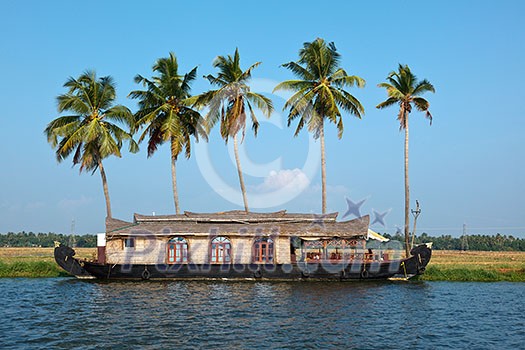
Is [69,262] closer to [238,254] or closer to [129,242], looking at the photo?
[129,242]

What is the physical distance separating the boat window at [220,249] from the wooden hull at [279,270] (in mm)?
885

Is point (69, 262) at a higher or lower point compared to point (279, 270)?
higher

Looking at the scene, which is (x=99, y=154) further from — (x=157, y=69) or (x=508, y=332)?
(x=508, y=332)

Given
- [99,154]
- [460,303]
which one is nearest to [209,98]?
[99,154]

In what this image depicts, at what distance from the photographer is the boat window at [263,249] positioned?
2873 cm

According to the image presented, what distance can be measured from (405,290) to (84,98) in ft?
77.9

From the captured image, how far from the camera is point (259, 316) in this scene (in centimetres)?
1812

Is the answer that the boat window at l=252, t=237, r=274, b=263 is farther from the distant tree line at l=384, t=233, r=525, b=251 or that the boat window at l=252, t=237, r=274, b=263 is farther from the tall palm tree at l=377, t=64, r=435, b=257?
the distant tree line at l=384, t=233, r=525, b=251

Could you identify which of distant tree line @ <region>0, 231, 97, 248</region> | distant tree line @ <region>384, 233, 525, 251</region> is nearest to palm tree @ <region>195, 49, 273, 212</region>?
distant tree line @ <region>384, 233, 525, 251</region>

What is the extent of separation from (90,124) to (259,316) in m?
20.0

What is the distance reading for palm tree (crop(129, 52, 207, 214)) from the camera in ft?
114

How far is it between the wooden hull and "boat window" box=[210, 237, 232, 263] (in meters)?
0.88

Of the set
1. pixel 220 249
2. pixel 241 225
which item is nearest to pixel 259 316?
pixel 220 249

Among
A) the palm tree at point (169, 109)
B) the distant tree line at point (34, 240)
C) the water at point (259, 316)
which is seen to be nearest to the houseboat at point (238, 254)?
the water at point (259, 316)
